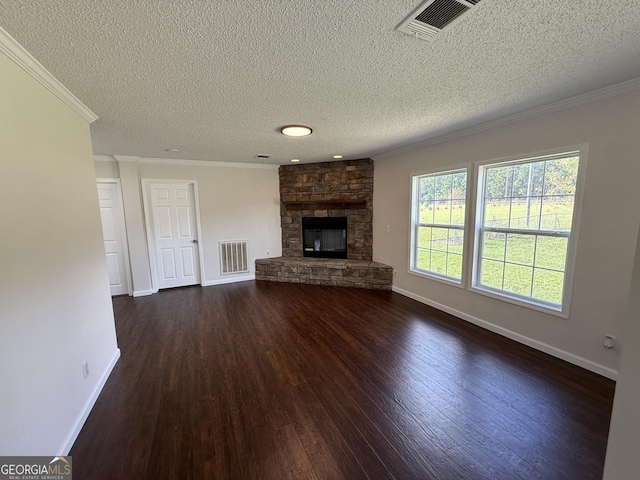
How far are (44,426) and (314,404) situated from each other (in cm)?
157

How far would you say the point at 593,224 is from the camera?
2.22m

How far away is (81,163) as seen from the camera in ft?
6.95

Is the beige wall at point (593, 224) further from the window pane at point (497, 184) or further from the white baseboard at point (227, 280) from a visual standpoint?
the white baseboard at point (227, 280)

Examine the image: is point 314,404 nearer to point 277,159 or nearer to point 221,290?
point 221,290

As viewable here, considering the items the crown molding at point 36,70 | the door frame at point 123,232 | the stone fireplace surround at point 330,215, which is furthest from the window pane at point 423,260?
the door frame at point 123,232

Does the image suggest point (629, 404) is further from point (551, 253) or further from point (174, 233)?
point (174, 233)

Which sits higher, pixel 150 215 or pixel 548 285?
pixel 150 215

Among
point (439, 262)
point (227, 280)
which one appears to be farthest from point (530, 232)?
point (227, 280)

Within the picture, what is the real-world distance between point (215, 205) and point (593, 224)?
5.26 metres

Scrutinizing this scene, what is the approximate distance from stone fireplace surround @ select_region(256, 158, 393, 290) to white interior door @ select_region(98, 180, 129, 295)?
234cm

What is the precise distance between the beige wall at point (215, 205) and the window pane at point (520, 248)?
13.7 ft

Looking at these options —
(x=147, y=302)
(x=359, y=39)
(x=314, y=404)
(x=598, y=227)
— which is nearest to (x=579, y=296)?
(x=598, y=227)

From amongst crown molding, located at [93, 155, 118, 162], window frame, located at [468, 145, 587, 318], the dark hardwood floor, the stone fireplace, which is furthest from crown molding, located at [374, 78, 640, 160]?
crown molding, located at [93, 155, 118, 162]

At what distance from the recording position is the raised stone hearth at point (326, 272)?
472cm
